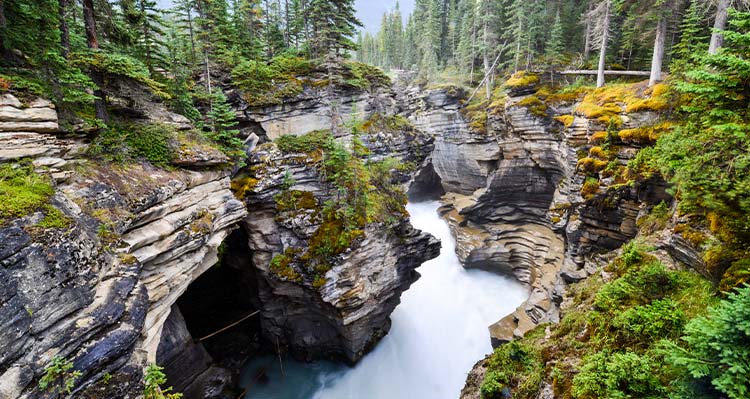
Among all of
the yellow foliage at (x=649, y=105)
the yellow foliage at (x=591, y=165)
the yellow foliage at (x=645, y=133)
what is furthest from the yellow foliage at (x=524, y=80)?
the yellow foliage at (x=645, y=133)

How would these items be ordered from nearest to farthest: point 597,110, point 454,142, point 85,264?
point 85,264 < point 597,110 < point 454,142

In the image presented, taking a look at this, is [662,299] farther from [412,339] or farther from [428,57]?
[428,57]

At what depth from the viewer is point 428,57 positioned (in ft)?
140

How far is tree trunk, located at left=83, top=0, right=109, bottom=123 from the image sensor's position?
9594 mm

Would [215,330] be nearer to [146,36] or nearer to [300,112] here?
[300,112]

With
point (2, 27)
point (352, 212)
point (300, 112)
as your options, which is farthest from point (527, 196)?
point (2, 27)

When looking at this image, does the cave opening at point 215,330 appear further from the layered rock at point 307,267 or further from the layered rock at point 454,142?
the layered rock at point 454,142

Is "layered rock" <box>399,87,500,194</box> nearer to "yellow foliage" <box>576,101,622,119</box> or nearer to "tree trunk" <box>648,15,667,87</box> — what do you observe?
"yellow foliage" <box>576,101,622,119</box>

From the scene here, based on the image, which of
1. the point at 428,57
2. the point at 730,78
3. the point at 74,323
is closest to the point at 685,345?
the point at 730,78

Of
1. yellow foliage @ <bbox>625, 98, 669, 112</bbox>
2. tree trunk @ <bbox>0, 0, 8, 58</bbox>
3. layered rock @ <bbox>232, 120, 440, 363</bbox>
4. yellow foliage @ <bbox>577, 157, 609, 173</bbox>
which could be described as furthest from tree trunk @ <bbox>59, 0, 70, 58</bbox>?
yellow foliage @ <bbox>625, 98, 669, 112</bbox>

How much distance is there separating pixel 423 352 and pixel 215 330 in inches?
537

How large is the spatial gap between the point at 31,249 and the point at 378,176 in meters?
14.9

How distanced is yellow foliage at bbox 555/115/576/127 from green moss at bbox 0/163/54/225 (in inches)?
965

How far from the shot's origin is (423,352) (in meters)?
19.4
